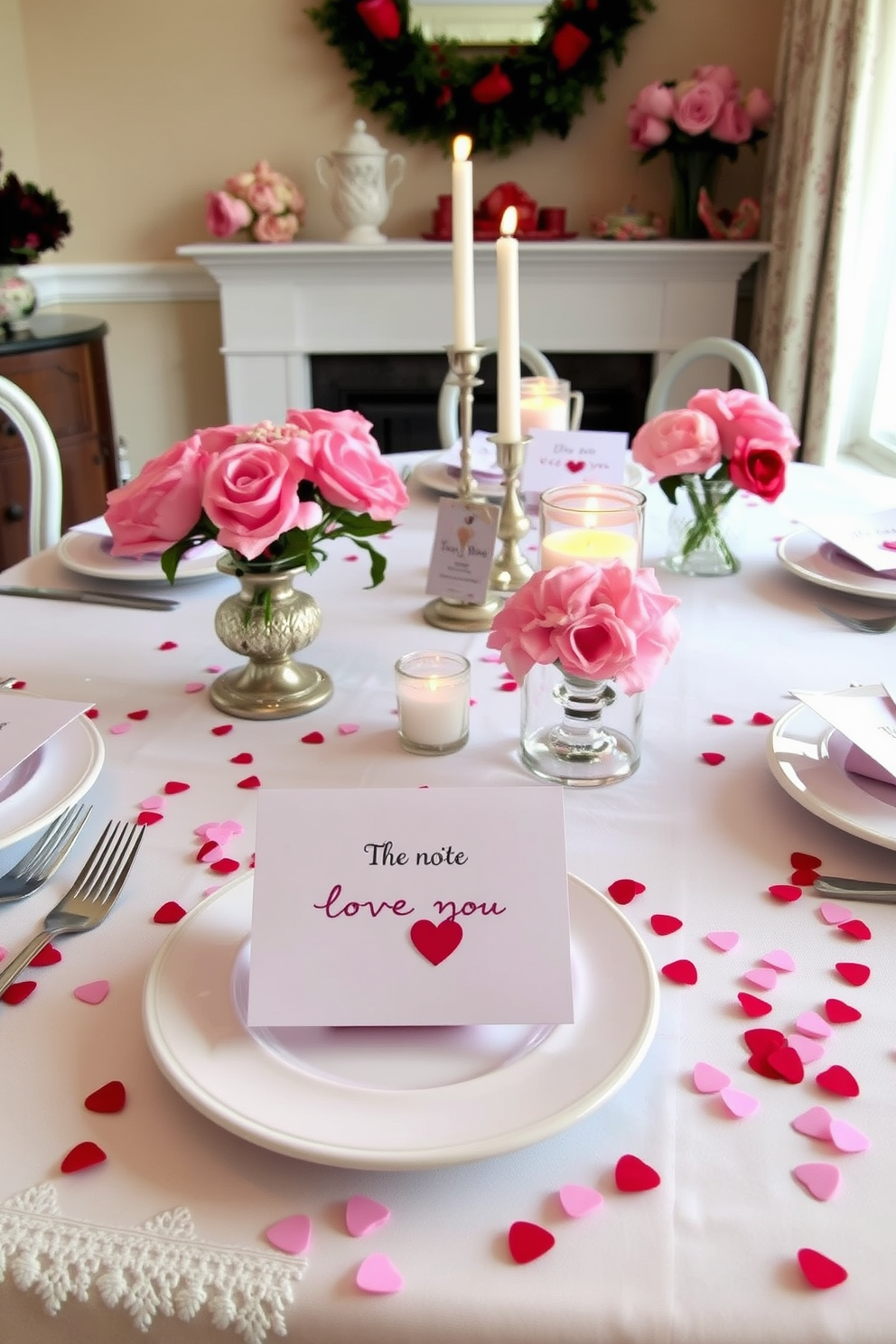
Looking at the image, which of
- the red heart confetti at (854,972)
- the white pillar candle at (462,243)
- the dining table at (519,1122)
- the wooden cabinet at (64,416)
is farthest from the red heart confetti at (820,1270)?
the wooden cabinet at (64,416)

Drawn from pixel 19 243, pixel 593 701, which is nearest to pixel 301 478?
pixel 593 701

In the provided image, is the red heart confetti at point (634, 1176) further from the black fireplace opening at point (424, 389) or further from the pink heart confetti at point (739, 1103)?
the black fireplace opening at point (424, 389)

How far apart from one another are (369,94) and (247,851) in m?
2.81

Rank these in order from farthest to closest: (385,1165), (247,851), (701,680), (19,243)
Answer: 1. (19,243)
2. (701,680)
3. (247,851)
4. (385,1165)

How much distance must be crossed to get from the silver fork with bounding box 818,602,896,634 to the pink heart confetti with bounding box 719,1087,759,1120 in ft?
2.49

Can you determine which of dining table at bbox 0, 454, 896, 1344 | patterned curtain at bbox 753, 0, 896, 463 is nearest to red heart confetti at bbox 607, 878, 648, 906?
dining table at bbox 0, 454, 896, 1344

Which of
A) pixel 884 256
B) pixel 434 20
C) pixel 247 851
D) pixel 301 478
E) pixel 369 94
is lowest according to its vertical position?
pixel 247 851

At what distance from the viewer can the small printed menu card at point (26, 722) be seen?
2.76 ft

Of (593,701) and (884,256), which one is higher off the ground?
(884,256)

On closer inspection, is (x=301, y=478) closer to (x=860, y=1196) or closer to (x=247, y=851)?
(x=247, y=851)

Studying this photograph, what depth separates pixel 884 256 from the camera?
→ 260cm

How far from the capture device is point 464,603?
4.11ft

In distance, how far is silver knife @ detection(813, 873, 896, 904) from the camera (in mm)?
742

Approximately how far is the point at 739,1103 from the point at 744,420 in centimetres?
93
